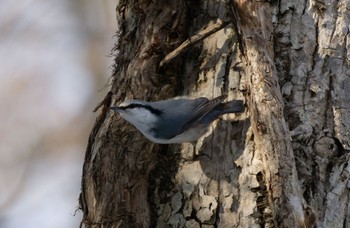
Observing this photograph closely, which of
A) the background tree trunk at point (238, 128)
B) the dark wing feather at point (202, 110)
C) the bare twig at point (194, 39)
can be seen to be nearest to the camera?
the background tree trunk at point (238, 128)

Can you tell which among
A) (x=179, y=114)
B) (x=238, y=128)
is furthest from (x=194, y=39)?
(x=238, y=128)

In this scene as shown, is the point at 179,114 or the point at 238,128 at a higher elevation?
the point at 179,114

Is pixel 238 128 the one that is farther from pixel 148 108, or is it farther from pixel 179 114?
pixel 148 108

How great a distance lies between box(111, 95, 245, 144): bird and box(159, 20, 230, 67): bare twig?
19cm

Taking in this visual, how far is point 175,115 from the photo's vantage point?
9.52ft

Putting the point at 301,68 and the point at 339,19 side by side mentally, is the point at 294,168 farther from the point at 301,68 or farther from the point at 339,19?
the point at 339,19

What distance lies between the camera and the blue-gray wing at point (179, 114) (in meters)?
2.81

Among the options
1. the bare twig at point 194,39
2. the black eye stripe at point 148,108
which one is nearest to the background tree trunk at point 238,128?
the bare twig at point 194,39

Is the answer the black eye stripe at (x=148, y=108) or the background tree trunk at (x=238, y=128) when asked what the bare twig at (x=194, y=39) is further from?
the black eye stripe at (x=148, y=108)

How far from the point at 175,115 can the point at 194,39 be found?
0.32 metres

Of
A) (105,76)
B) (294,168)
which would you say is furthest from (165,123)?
(105,76)

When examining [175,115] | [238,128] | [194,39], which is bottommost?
[238,128]

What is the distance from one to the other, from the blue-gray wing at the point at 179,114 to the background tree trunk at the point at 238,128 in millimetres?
82

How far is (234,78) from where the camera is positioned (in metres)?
2.84
